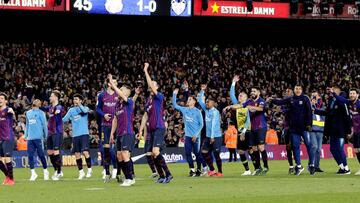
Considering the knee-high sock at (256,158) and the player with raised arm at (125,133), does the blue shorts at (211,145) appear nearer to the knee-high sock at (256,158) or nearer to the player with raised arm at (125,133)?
the knee-high sock at (256,158)

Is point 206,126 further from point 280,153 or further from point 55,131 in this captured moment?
point 280,153

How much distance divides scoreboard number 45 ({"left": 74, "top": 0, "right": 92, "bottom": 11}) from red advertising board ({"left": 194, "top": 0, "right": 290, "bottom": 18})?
6.08 meters

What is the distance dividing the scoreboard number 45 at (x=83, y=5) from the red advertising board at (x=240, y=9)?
6084 millimetres

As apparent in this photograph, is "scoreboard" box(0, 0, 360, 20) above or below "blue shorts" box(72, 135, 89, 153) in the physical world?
above

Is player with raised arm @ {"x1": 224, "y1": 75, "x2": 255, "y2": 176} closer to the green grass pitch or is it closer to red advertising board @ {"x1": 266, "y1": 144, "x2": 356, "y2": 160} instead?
the green grass pitch

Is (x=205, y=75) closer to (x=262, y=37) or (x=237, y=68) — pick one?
(x=237, y=68)

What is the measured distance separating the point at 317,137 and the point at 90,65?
25.2 meters

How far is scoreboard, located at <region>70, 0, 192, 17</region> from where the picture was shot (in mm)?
44909

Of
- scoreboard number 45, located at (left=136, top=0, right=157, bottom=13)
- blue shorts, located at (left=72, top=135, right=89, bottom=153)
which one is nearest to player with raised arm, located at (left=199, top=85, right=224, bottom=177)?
blue shorts, located at (left=72, top=135, right=89, bottom=153)

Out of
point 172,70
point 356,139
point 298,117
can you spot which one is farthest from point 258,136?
point 172,70

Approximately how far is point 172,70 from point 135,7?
27.3 feet

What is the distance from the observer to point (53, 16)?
56.9m

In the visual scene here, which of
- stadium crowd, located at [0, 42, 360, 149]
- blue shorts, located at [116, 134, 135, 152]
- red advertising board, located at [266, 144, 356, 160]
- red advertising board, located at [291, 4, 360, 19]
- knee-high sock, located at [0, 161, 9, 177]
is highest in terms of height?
red advertising board, located at [291, 4, 360, 19]

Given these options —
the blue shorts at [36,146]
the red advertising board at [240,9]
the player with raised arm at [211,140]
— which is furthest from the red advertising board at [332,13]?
the blue shorts at [36,146]
